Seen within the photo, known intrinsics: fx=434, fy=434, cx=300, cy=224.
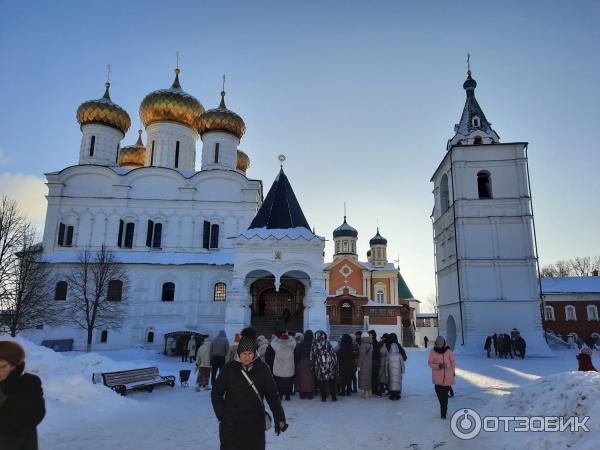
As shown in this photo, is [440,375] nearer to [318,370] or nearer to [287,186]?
[318,370]

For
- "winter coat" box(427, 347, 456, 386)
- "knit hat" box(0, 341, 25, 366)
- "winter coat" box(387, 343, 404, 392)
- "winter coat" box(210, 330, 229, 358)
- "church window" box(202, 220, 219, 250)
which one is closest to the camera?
"knit hat" box(0, 341, 25, 366)

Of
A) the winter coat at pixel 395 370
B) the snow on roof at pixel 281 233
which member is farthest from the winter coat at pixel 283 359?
the snow on roof at pixel 281 233

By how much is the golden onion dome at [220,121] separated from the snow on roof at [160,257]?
8.53 m

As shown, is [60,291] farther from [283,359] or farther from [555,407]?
[555,407]

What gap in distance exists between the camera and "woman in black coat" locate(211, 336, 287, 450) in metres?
3.67

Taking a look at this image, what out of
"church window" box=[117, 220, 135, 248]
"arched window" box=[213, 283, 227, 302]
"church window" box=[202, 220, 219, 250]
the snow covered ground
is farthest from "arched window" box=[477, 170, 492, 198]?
"church window" box=[117, 220, 135, 248]

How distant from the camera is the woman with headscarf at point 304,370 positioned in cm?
941

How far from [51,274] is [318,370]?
20.4m

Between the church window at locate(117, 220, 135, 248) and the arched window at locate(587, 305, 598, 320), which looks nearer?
the church window at locate(117, 220, 135, 248)

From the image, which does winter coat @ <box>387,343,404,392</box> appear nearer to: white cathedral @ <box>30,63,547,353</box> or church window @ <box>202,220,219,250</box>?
white cathedral @ <box>30,63,547,353</box>

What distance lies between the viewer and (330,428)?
695 cm

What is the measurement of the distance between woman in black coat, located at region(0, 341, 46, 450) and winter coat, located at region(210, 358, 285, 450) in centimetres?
132

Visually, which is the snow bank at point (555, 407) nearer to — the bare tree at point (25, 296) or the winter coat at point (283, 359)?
the winter coat at point (283, 359)

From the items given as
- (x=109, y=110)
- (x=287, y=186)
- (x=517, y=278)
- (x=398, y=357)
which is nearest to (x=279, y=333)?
(x=398, y=357)
